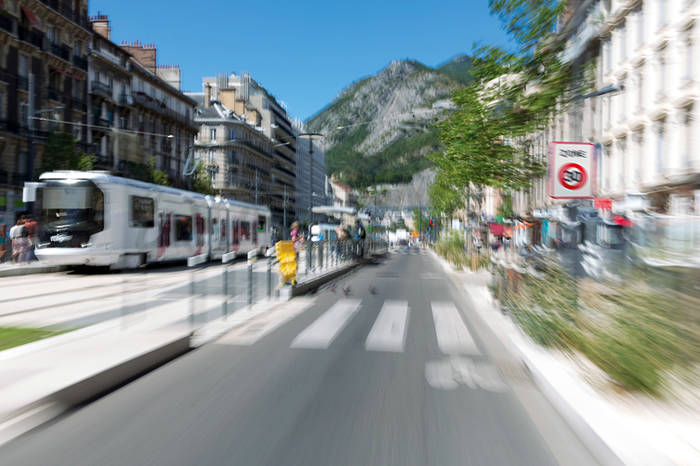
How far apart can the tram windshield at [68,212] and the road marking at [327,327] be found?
355 inches

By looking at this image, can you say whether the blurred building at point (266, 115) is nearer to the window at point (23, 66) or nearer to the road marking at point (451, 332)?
the window at point (23, 66)

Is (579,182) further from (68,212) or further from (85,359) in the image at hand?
(68,212)

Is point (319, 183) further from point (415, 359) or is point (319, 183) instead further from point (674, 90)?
point (415, 359)

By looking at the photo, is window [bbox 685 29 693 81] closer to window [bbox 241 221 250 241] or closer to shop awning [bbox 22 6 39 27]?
window [bbox 241 221 250 241]

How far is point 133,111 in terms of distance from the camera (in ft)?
167

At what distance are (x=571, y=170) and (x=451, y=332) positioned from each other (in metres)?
2.72

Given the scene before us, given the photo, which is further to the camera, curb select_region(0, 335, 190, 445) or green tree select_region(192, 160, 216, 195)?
green tree select_region(192, 160, 216, 195)

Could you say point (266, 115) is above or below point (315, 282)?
above

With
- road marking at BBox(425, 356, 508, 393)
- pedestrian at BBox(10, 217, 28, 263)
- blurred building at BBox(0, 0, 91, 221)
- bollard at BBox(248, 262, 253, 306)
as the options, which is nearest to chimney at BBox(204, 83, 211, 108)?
blurred building at BBox(0, 0, 91, 221)

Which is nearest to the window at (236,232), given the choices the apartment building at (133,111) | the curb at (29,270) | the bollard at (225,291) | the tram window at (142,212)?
the tram window at (142,212)

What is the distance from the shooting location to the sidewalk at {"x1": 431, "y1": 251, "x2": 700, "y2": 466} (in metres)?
3.43

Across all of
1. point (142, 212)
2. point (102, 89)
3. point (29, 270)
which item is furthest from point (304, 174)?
point (29, 270)

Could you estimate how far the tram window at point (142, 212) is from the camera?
62.9ft

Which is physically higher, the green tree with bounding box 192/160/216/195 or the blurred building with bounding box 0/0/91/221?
the blurred building with bounding box 0/0/91/221
